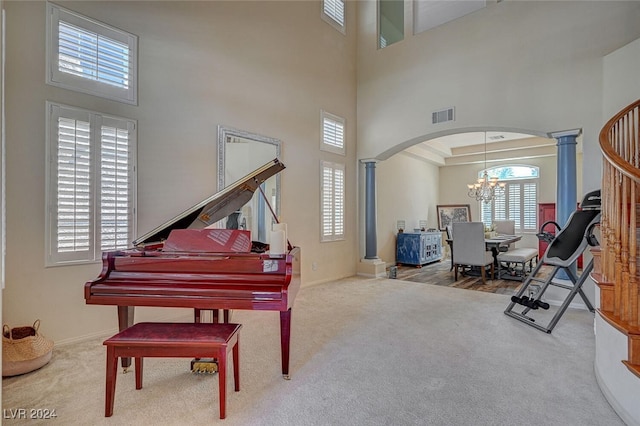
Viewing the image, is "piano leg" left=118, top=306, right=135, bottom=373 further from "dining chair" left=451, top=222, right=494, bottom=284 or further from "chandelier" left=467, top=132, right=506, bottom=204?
"chandelier" left=467, top=132, right=506, bottom=204

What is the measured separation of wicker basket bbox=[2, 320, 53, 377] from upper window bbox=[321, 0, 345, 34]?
5876 millimetres

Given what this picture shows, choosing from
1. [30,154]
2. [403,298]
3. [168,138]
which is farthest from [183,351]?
[403,298]

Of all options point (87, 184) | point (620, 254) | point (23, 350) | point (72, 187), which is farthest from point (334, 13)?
point (23, 350)

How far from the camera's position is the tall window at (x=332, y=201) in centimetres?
566

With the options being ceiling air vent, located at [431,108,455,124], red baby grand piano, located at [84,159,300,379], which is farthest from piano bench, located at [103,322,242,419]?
ceiling air vent, located at [431,108,455,124]

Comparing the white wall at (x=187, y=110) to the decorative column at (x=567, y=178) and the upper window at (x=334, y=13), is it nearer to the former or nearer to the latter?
the upper window at (x=334, y=13)

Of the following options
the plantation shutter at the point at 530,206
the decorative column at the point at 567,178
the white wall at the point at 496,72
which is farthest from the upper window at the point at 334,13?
the plantation shutter at the point at 530,206

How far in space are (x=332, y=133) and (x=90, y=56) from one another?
3716 mm

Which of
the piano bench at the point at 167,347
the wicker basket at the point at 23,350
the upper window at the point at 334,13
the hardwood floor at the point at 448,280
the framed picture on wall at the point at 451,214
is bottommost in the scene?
the hardwood floor at the point at 448,280

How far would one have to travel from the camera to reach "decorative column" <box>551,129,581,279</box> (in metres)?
4.32

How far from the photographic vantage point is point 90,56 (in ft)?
10.2

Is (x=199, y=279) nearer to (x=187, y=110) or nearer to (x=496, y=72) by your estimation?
(x=187, y=110)

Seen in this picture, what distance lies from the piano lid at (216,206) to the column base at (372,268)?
3.79m

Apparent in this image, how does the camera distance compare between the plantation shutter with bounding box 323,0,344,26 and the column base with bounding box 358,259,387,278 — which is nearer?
the plantation shutter with bounding box 323,0,344,26
